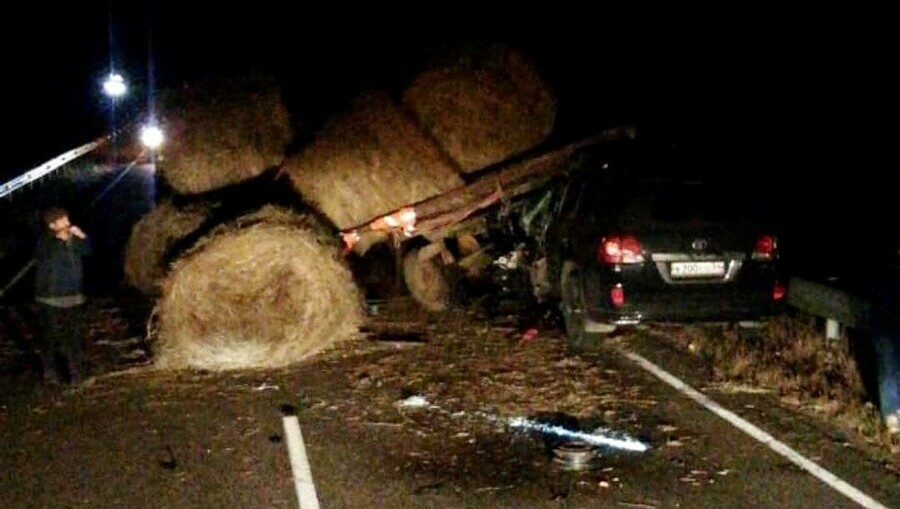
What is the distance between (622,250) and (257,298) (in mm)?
3595

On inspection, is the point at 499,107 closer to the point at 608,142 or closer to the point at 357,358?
the point at 608,142

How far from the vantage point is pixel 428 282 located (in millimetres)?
11961

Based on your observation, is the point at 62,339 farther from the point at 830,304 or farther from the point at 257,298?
the point at 830,304

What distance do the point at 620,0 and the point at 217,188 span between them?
1759cm

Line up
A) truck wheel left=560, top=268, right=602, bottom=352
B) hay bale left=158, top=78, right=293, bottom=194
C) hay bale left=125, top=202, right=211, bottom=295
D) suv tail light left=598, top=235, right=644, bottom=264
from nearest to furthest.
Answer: suv tail light left=598, top=235, right=644, bottom=264 < truck wheel left=560, top=268, right=602, bottom=352 < hay bale left=125, top=202, right=211, bottom=295 < hay bale left=158, top=78, right=293, bottom=194

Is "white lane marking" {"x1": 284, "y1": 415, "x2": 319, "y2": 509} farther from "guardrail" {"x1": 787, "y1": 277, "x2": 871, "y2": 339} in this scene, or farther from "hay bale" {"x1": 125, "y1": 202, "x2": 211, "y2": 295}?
"guardrail" {"x1": 787, "y1": 277, "x2": 871, "y2": 339}

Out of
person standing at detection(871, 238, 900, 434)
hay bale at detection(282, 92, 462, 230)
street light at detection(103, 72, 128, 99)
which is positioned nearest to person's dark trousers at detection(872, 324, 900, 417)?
person standing at detection(871, 238, 900, 434)

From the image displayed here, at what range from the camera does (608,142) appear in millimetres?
11797

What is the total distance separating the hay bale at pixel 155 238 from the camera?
35.9 feet

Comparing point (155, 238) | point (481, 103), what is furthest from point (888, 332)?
point (155, 238)

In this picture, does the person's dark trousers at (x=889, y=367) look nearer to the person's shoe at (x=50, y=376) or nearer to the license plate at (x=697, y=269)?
the license plate at (x=697, y=269)

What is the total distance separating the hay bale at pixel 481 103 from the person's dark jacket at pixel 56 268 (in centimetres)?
432

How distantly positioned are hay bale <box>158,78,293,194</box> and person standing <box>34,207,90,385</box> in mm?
2479

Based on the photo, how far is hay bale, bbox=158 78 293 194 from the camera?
37.0 feet
